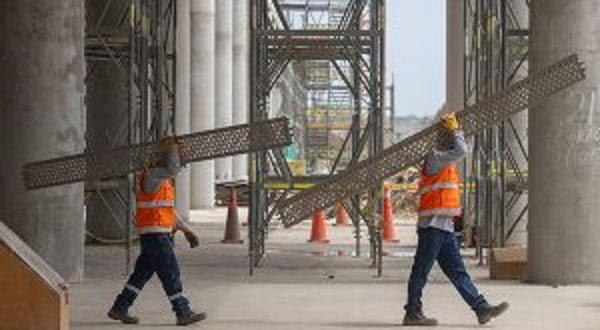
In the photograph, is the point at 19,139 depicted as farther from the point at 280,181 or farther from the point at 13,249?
the point at 13,249

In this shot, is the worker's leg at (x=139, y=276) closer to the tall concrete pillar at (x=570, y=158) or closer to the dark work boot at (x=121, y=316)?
the dark work boot at (x=121, y=316)

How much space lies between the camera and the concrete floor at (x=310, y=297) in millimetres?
10781

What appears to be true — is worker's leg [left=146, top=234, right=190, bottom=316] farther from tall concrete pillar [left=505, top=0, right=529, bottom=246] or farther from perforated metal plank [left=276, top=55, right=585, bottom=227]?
tall concrete pillar [left=505, top=0, right=529, bottom=246]

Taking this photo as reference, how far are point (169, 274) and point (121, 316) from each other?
0.61 metres

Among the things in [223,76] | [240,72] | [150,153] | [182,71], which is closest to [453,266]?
[150,153]

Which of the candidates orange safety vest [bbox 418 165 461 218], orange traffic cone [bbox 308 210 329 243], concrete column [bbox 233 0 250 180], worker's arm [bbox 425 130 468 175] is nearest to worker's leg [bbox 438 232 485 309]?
orange safety vest [bbox 418 165 461 218]

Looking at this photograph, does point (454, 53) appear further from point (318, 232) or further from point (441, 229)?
point (441, 229)

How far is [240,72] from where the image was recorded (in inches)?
2206

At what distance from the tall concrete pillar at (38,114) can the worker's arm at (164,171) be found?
12.0 ft

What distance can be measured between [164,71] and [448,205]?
1128 cm

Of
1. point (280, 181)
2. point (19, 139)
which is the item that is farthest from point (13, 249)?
point (280, 181)

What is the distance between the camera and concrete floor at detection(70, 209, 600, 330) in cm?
1078

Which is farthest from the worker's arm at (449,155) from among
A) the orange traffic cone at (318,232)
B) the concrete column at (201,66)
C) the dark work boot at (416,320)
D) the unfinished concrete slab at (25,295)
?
the concrete column at (201,66)

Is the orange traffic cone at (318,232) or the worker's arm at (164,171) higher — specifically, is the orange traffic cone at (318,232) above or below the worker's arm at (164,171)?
below
